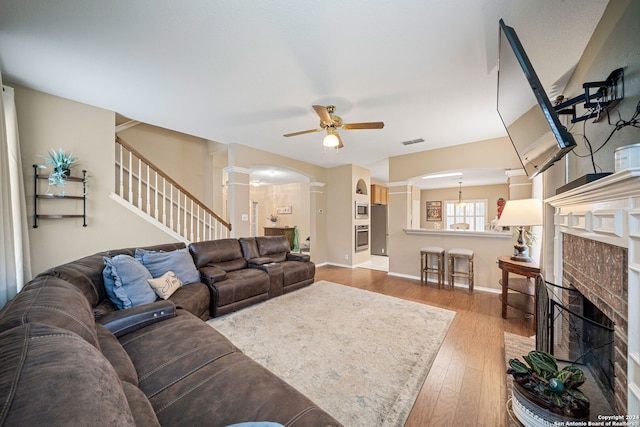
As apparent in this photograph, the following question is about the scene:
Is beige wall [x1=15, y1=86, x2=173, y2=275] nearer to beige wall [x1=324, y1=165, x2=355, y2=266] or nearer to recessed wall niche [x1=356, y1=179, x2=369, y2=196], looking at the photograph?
beige wall [x1=324, y1=165, x2=355, y2=266]

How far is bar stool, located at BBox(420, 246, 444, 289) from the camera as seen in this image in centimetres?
411

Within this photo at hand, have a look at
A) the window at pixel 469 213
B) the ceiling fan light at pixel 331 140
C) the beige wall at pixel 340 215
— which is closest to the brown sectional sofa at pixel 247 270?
the beige wall at pixel 340 215

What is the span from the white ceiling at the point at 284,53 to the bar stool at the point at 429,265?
7.20 feet

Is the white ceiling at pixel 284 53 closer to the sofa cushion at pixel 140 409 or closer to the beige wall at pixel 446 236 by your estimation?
the beige wall at pixel 446 236

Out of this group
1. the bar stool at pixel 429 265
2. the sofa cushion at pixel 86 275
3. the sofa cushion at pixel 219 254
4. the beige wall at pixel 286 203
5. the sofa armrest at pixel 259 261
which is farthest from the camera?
the beige wall at pixel 286 203

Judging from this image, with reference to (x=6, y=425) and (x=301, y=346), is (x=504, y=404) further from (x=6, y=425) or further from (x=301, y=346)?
(x=6, y=425)

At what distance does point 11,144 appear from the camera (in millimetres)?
2236

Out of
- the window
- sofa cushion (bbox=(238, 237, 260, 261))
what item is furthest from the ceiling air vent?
the window

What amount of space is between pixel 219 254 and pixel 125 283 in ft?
4.84

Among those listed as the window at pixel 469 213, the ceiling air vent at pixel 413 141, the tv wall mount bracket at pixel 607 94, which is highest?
the ceiling air vent at pixel 413 141

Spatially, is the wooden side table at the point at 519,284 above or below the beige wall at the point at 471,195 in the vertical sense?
below

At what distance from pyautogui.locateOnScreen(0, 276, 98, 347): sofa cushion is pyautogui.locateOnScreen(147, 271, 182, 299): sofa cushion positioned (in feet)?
2.88

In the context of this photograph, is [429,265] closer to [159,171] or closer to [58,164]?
[159,171]

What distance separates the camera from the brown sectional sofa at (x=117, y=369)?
50cm
